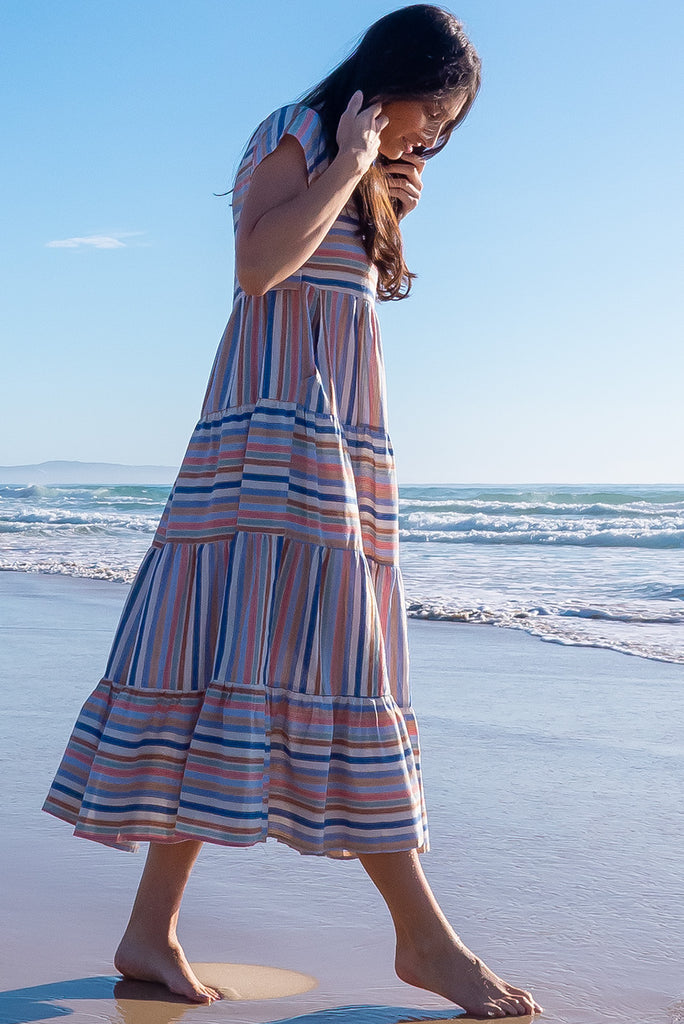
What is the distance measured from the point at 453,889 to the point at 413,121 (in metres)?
1.36

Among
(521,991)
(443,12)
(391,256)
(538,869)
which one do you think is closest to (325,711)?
(521,991)

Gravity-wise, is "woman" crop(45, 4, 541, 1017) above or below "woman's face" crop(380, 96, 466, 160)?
below

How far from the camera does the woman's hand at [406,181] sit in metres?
1.79

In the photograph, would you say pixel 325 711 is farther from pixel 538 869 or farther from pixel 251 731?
pixel 538 869

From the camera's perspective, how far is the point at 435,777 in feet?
9.10

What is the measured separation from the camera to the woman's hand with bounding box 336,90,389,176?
5.16 feet

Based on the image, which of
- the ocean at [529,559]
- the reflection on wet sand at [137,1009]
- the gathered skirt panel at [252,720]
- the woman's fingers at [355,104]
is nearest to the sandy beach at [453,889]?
the reflection on wet sand at [137,1009]

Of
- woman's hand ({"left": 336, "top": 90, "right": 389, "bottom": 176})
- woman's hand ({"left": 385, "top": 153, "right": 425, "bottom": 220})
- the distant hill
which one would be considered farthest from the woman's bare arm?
the distant hill

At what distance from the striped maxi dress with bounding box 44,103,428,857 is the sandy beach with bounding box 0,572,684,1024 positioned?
29 cm

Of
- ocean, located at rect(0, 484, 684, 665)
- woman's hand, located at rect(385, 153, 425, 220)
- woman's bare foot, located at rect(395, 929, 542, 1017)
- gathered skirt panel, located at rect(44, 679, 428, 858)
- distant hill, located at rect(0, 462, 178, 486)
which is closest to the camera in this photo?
gathered skirt panel, located at rect(44, 679, 428, 858)

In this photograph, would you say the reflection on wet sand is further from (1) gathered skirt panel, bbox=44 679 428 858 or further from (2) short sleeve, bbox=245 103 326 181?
(2) short sleeve, bbox=245 103 326 181

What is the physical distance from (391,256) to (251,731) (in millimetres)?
764

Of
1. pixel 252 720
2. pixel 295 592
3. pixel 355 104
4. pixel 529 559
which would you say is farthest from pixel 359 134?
pixel 529 559

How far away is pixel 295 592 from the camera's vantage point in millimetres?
1539
